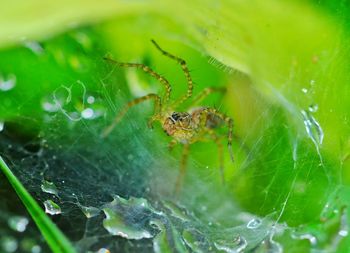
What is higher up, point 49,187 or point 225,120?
point 225,120

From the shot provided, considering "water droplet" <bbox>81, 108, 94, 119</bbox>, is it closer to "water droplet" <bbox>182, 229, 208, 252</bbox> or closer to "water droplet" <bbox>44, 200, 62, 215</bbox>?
"water droplet" <bbox>44, 200, 62, 215</bbox>

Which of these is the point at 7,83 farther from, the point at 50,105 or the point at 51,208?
the point at 51,208

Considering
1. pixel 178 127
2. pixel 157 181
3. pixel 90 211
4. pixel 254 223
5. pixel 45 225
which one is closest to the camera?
pixel 45 225

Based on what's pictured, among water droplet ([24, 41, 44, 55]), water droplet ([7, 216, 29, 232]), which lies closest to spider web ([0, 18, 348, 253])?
water droplet ([7, 216, 29, 232])

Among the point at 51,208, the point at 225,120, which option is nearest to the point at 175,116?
the point at 225,120

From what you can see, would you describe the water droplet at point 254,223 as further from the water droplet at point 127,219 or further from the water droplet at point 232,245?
the water droplet at point 127,219

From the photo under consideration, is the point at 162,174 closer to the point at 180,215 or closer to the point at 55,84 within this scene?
the point at 180,215

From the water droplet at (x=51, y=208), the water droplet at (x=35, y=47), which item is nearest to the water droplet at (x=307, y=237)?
the water droplet at (x=51, y=208)
